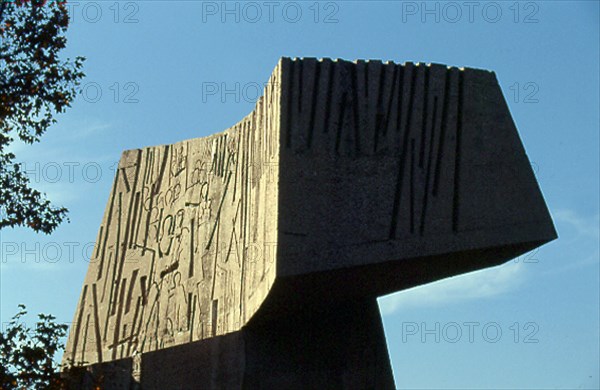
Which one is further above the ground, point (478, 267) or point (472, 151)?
point (472, 151)

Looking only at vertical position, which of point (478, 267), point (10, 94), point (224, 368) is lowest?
point (224, 368)

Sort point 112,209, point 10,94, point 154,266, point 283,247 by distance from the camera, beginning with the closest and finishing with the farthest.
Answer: point 283,247
point 10,94
point 154,266
point 112,209

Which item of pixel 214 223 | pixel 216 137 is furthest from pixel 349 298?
pixel 216 137

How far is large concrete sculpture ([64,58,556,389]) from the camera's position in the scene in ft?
31.6

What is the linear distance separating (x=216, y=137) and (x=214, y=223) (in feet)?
4.22

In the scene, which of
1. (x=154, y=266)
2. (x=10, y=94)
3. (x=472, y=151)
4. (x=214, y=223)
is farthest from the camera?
(x=154, y=266)

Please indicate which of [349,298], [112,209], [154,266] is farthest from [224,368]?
[112,209]

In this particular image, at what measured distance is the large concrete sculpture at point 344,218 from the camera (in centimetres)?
963

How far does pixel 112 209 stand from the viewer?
49.2ft

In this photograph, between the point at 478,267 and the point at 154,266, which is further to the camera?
the point at 154,266

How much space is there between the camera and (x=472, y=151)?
10133 mm

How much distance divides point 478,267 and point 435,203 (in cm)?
90

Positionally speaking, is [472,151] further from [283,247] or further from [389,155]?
[283,247]

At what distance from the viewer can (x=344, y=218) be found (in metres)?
9.62
